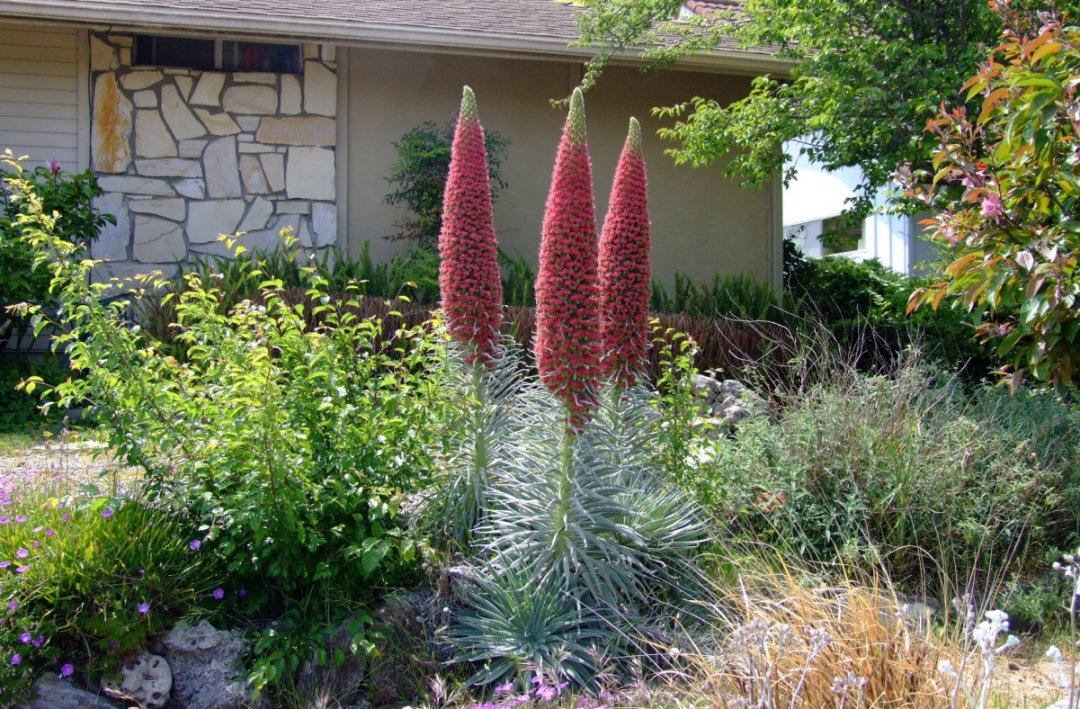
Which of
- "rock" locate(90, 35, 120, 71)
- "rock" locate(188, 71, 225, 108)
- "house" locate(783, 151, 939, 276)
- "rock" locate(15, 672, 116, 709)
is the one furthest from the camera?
"house" locate(783, 151, 939, 276)

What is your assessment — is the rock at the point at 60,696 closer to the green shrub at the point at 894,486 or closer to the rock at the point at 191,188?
the green shrub at the point at 894,486

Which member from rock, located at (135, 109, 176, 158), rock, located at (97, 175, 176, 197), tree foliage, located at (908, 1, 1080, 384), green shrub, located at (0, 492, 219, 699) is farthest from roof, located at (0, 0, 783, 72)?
green shrub, located at (0, 492, 219, 699)

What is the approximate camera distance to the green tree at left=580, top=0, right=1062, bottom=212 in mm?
7059

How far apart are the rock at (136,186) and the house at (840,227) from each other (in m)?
11.4

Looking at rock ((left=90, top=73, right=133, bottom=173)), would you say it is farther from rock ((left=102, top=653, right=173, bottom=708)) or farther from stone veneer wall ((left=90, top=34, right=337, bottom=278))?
rock ((left=102, top=653, right=173, bottom=708))

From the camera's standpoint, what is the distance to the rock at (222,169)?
943 cm

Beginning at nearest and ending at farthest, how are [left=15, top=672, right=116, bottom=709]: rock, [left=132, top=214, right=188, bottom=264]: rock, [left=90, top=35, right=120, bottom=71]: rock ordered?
[left=15, top=672, right=116, bottom=709]: rock, [left=90, top=35, right=120, bottom=71]: rock, [left=132, top=214, right=188, bottom=264]: rock

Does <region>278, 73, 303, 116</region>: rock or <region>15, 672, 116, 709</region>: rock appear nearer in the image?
<region>15, 672, 116, 709</region>: rock

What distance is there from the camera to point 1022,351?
176 inches

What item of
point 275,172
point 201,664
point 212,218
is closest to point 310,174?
point 275,172

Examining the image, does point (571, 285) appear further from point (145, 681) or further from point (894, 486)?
point (145, 681)

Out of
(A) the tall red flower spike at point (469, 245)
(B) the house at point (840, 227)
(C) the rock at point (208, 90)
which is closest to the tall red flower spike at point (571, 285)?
(A) the tall red flower spike at point (469, 245)

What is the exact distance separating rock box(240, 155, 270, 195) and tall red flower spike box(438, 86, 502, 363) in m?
5.92

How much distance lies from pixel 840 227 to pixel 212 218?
14811mm
